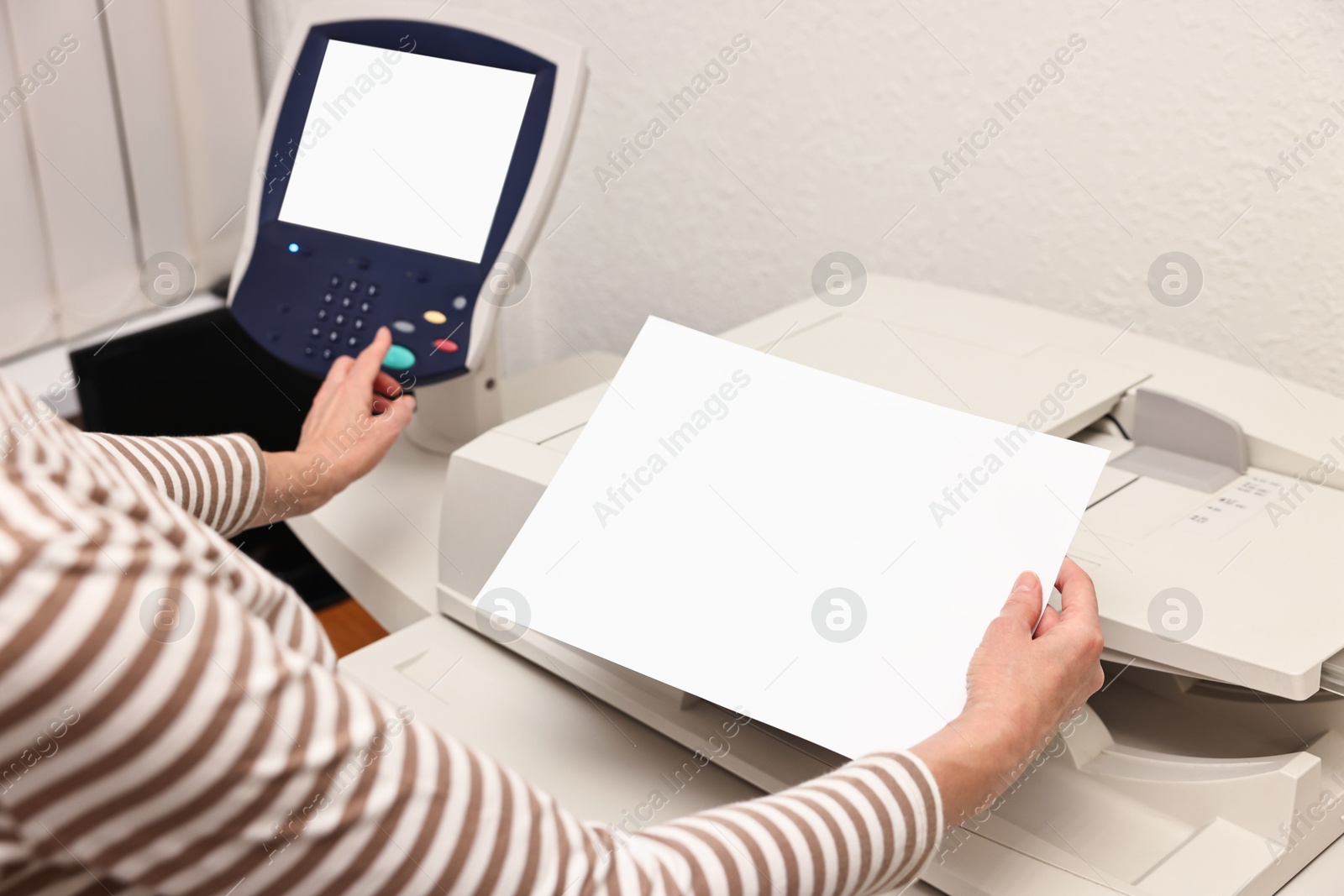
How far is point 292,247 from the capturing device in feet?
2.85

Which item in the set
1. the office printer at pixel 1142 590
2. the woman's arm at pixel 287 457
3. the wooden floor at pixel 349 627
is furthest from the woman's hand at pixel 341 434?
the wooden floor at pixel 349 627

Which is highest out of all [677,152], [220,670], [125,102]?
[677,152]

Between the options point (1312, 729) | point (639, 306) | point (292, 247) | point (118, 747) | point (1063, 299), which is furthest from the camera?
point (639, 306)

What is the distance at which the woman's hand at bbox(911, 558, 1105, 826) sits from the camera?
0.45 metres

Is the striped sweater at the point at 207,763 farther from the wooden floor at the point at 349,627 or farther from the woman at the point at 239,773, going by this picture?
the wooden floor at the point at 349,627

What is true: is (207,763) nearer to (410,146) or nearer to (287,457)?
(287,457)

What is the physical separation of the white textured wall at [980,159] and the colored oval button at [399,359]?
256 mm

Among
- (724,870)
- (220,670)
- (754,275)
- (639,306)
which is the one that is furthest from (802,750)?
(639,306)

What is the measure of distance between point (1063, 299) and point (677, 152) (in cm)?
46

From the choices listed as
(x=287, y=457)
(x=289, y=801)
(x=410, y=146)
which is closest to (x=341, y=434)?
(x=287, y=457)

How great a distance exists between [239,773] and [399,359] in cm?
53

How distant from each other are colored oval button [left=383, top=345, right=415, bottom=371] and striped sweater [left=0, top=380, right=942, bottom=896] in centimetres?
42

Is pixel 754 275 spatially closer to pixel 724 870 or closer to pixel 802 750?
pixel 802 750

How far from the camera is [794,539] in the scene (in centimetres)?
58
